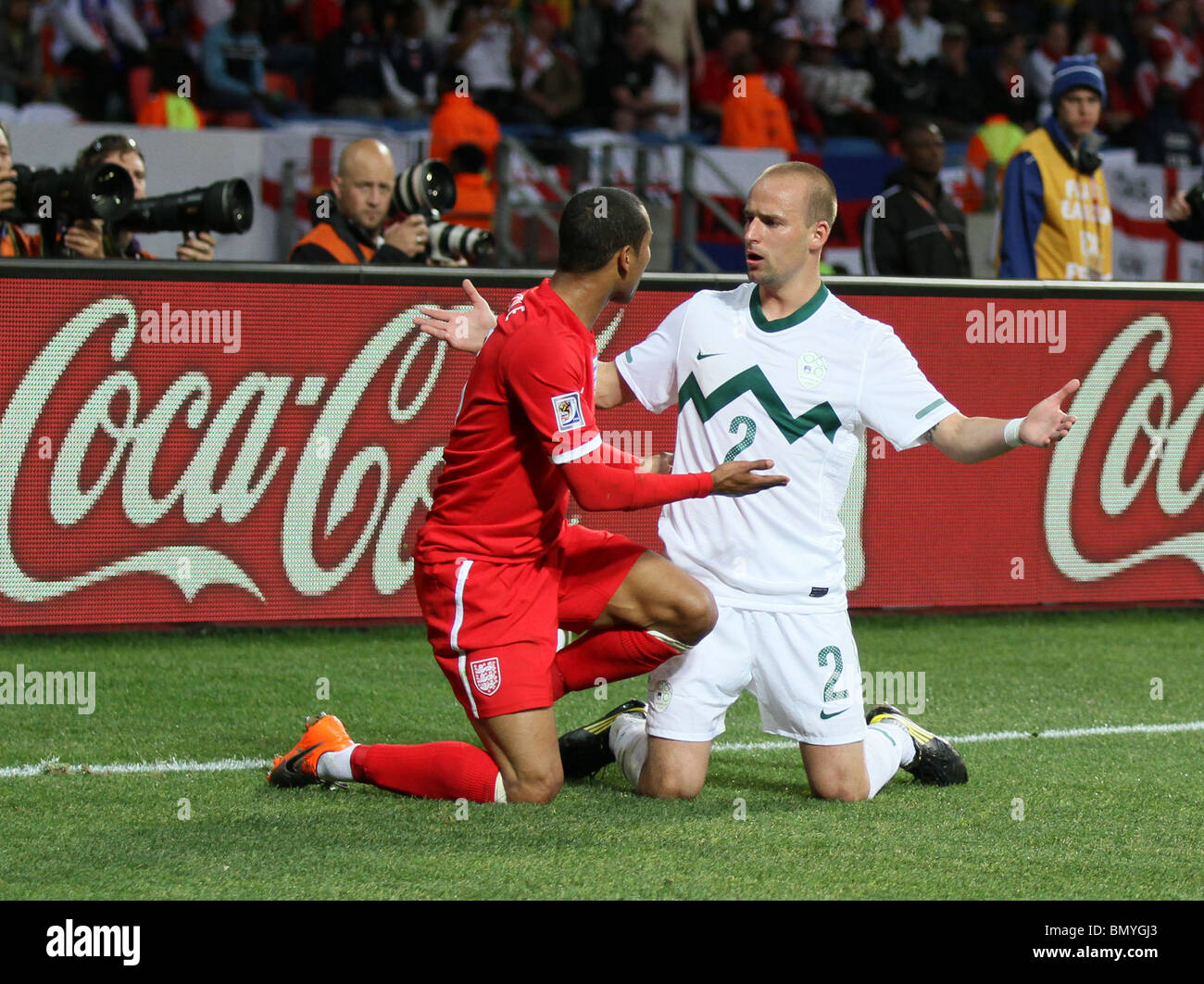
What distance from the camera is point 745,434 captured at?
5215mm

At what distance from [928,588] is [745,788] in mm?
2961

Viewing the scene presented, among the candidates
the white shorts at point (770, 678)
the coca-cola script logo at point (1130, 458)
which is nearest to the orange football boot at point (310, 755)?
the white shorts at point (770, 678)

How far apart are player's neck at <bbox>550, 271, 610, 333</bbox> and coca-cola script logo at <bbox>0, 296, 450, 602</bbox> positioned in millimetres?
2658

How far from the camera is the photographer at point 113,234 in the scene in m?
7.62

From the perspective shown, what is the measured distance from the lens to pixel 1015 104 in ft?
53.2

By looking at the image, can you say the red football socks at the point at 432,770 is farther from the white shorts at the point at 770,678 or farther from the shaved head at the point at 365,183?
the shaved head at the point at 365,183

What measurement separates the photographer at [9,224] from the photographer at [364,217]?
125 centimetres

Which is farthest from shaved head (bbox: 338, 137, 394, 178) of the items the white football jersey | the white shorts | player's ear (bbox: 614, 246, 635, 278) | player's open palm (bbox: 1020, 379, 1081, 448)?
player's open palm (bbox: 1020, 379, 1081, 448)

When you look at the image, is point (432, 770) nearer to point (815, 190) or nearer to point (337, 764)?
point (337, 764)

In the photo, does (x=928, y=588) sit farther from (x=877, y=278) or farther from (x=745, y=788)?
(x=745, y=788)

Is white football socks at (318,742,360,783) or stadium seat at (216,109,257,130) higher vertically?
stadium seat at (216,109,257,130)

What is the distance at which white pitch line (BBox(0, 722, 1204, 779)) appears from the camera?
5.32 metres

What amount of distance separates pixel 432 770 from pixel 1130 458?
15.1 feet

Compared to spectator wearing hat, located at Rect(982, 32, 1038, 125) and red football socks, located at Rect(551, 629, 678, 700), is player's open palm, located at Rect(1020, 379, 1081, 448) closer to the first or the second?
red football socks, located at Rect(551, 629, 678, 700)
